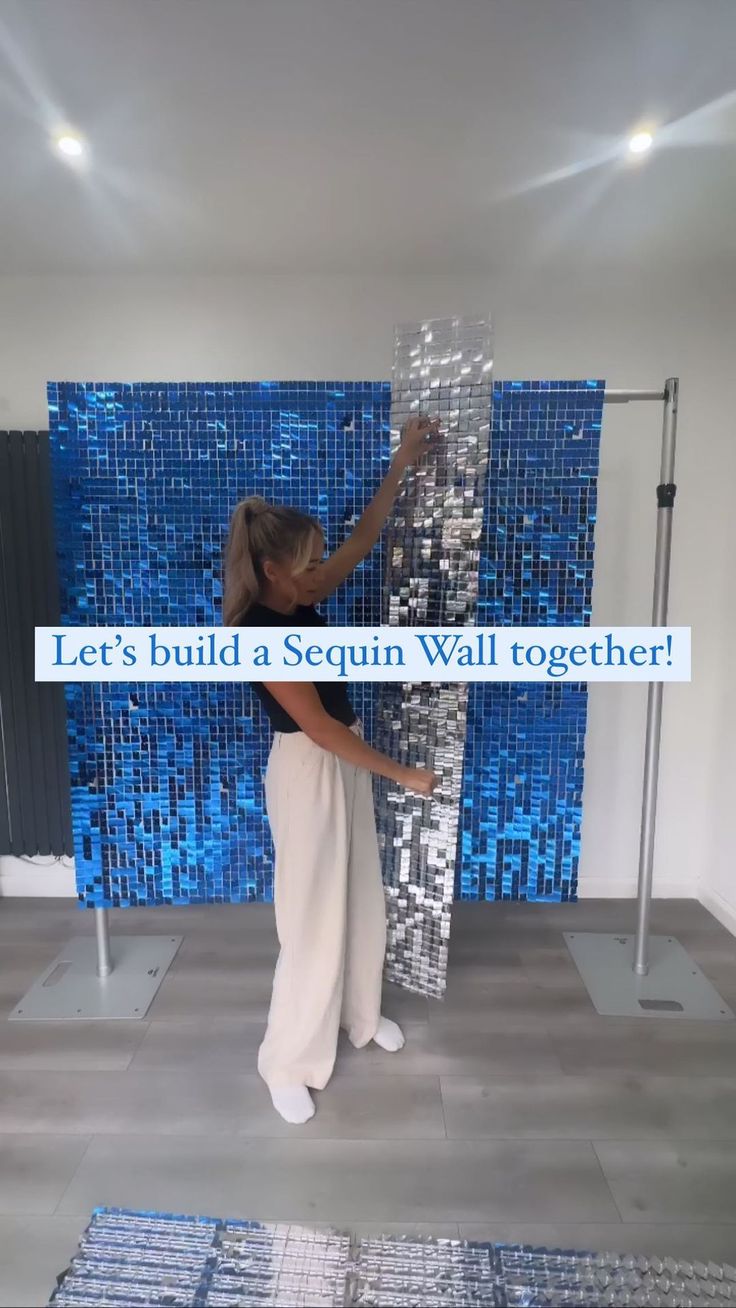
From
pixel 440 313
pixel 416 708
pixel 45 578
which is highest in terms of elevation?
pixel 440 313

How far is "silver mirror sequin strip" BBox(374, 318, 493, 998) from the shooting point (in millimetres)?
2018

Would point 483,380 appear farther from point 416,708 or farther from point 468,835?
point 468,835

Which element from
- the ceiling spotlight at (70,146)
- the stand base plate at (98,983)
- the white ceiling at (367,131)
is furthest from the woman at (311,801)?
the ceiling spotlight at (70,146)

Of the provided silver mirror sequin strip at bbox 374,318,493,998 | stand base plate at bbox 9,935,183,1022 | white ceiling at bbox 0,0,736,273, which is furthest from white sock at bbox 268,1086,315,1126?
white ceiling at bbox 0,0,736,273

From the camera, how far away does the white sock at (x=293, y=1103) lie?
185 centimetres

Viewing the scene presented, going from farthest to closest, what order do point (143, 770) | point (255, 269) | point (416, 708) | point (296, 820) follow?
point (255, 269), point (143, 770), point (416, 708), point (296, 820)

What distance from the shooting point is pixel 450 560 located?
6.82 ft

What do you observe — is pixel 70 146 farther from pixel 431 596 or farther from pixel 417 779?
pixel 417 779

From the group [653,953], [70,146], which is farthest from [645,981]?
[70,146]

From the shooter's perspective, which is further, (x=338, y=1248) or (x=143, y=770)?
(x=143, y=770)

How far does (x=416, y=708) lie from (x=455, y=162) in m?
1.60

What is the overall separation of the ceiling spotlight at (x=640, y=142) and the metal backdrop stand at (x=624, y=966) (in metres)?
0.64

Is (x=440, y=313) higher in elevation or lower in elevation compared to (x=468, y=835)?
higher

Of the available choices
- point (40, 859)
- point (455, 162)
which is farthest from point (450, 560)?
point (40, 859)
